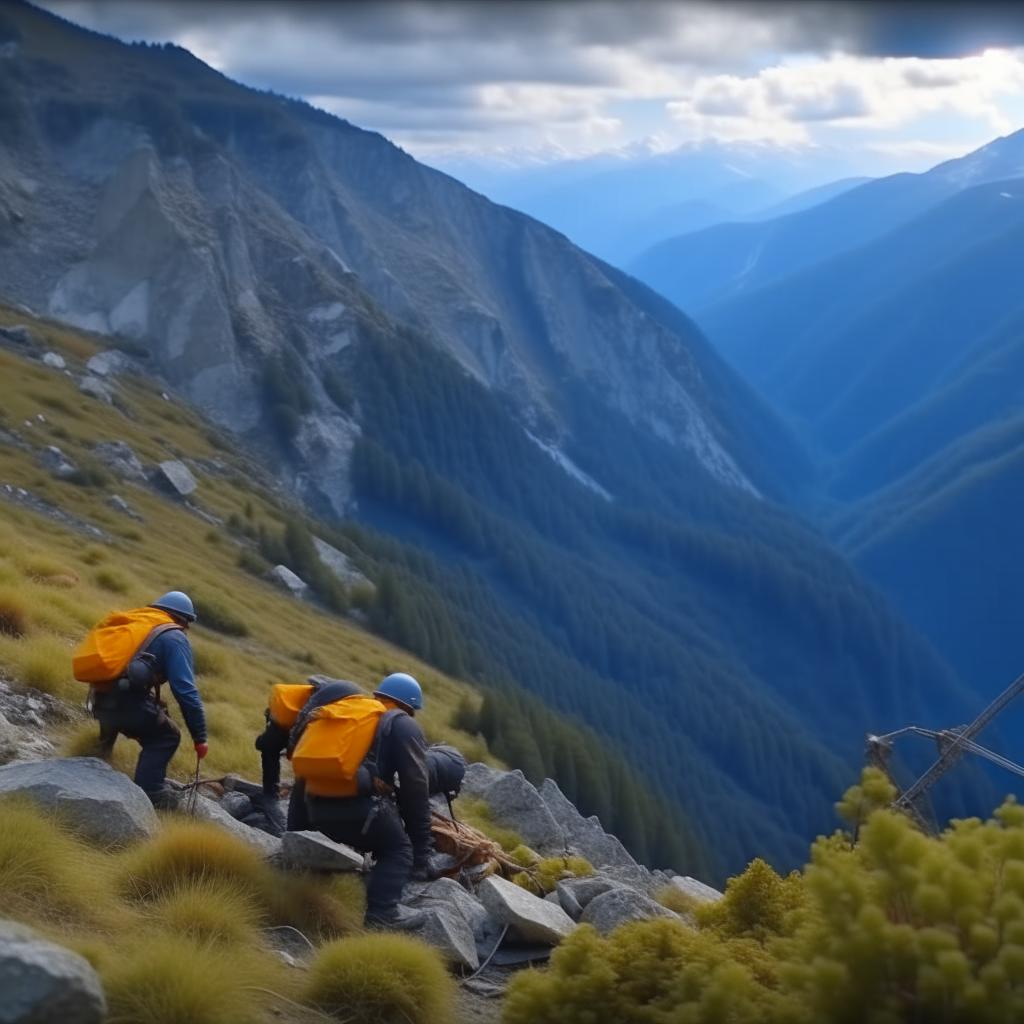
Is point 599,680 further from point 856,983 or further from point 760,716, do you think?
point 856,983

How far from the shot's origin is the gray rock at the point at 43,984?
6773mm

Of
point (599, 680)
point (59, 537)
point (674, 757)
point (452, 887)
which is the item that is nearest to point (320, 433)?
point (599, 680)

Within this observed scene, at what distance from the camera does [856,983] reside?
22.1 feet

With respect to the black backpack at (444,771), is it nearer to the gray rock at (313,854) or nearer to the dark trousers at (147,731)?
the gray rock at (313,854)

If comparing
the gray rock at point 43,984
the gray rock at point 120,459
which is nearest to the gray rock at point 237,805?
the gray rock at point 43,984

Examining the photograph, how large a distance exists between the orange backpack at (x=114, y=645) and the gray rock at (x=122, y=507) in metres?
40.7

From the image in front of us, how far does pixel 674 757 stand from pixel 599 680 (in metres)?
11.7

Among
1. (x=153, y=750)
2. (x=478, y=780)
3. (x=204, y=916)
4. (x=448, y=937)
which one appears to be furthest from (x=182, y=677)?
(x=478, y=780)

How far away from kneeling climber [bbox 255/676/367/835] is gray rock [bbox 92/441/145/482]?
48242 millimetres

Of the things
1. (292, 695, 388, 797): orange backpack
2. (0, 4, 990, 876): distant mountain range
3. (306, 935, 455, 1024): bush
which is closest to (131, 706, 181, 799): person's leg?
(292, 695, 388, 797): orange backpack

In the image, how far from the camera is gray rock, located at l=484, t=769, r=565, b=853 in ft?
62.4

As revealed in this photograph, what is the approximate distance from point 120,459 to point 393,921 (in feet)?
178

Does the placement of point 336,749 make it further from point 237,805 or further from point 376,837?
point 237,805

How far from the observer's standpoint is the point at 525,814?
1945 cm
